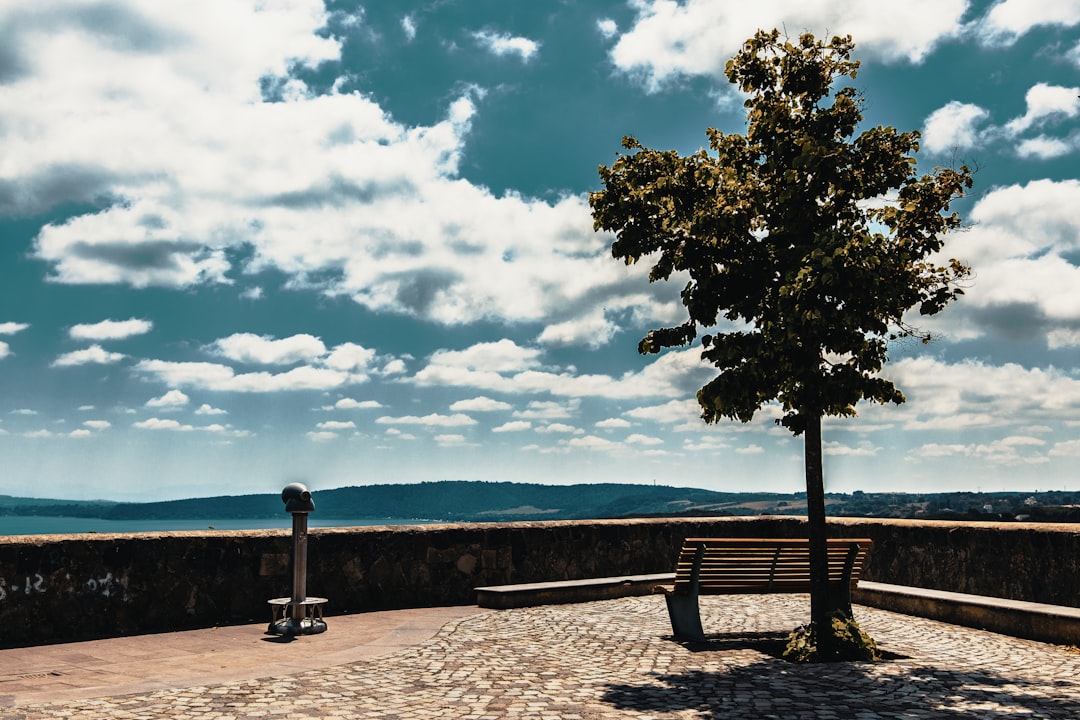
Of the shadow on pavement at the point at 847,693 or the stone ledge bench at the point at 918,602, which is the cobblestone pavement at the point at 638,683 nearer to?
the shadow on pavement at the point at 847,693

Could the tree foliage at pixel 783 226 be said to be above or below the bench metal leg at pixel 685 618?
above

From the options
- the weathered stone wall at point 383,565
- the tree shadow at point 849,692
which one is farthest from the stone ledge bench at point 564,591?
the tree shadow at point 849,692

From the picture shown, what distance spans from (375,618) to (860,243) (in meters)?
6.75

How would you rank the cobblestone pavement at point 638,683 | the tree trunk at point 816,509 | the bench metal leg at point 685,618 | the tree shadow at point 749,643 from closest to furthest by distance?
the cobblestone pavement at point 638,683, the tree shadow at point 749,643, the tree trunk at point 816,509, the bench metal leg at point 685,618

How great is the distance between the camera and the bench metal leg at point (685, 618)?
9344mm

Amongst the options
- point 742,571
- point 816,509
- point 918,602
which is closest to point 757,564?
point 742,571

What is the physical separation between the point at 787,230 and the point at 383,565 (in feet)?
21.1

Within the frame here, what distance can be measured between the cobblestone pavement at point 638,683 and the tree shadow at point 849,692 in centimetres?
1

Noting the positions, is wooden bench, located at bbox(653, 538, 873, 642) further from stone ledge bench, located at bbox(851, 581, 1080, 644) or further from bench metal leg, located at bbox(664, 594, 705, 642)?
stone ledge bench, located at bbox(851, 581, 1080, 644)

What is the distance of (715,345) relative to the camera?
29.2 feet

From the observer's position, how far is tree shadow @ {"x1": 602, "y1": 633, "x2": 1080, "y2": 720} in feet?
20.6

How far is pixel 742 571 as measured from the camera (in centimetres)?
995

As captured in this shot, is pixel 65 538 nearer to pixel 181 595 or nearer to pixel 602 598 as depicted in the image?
pixel 181 595

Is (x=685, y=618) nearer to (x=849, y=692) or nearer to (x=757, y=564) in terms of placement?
(x=757, y=564)
